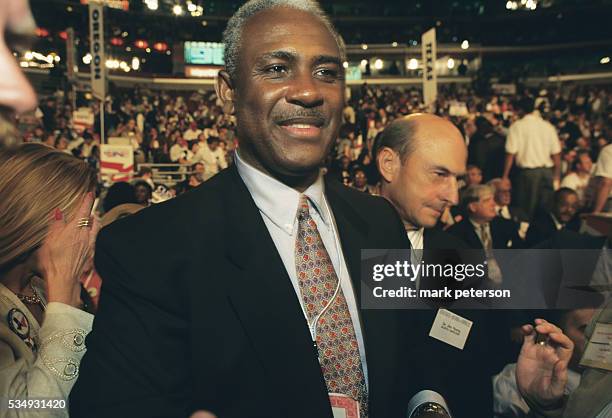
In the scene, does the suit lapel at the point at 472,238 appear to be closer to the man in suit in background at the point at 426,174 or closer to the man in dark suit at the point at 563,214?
the man in suit in background at the point at 426,174

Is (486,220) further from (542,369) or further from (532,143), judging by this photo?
(532,143)

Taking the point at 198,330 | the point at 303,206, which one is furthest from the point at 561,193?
the point at 198,330

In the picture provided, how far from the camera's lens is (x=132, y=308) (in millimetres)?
1195

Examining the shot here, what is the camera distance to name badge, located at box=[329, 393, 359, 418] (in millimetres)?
1325

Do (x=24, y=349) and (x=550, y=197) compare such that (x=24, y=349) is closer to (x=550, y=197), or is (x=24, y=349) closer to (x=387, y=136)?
(x=387, y=136)

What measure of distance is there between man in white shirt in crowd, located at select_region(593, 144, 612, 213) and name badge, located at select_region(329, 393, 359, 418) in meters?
5.10

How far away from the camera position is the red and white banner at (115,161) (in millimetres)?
7105

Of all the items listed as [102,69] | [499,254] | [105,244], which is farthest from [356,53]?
[105,244]

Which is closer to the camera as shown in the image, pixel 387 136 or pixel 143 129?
pixel 387 136

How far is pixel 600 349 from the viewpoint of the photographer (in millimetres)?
1793

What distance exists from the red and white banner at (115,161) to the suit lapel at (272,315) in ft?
20.0

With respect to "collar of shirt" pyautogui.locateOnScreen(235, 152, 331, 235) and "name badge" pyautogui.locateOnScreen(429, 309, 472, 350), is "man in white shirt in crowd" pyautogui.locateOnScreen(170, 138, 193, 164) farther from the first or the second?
"collar of shirt" pyautogui.locateOnScreen(235, 152, 331, 235)

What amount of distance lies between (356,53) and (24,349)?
118ft

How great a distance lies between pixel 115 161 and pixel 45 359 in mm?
5894
